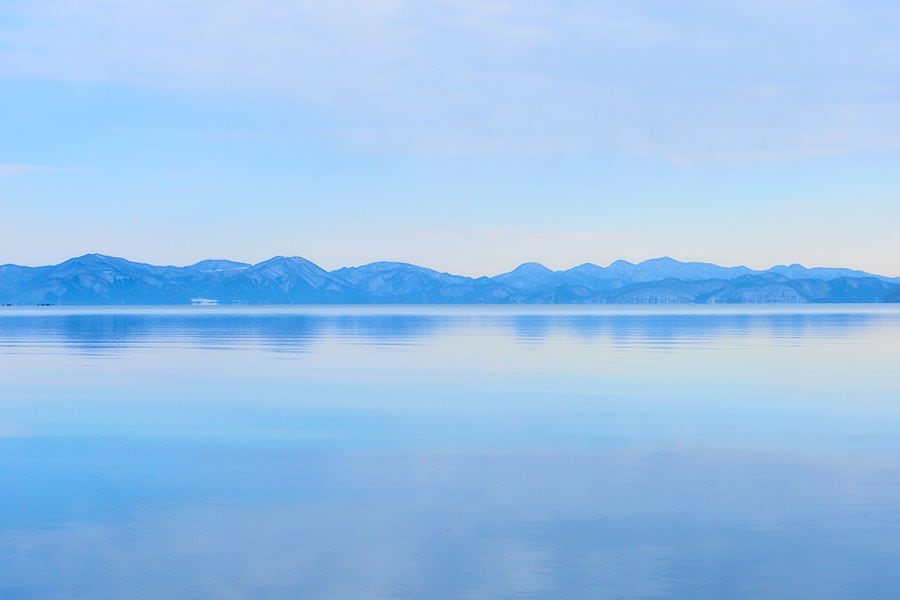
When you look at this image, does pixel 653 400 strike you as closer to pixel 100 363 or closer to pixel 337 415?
pixel 337 415

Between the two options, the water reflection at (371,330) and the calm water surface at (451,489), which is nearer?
the calm water surface at (451,489)

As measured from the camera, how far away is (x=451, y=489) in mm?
15156

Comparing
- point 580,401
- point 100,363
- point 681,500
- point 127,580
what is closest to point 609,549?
point 681,500

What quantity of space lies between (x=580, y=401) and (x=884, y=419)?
762 centimetres

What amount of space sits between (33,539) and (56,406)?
1511cm

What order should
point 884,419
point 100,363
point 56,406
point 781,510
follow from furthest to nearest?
point 100,363 → point 56,406 → point 884,419 → point 781,510

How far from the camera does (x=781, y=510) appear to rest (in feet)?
44.8

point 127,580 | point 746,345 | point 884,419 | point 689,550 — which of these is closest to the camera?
point 127,580

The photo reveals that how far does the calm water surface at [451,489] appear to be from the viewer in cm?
1073

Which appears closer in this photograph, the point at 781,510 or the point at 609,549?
the point at 609,549

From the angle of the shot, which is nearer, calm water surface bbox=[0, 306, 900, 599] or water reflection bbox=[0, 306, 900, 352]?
calm water surface bbox=[0, 306, 900, 599]

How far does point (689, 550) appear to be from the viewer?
1162 cm

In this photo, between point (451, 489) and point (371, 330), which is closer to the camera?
point (451, 489)

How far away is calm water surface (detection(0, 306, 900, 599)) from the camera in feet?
35.2
